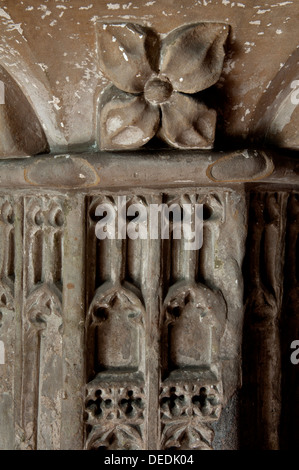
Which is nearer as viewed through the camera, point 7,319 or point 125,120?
point 125,120

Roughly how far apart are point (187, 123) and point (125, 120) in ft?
0.40

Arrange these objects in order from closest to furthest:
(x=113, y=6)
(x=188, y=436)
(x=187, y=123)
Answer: (x=113, y=6) < (x=187, y=123) < (x=188, y=436)

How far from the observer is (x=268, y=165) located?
876 mm

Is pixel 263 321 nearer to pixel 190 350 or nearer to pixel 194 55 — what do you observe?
pixel 190 350

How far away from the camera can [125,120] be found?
0.83m

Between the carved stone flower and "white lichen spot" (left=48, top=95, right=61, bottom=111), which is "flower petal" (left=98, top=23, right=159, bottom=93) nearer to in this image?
the carved stone flower

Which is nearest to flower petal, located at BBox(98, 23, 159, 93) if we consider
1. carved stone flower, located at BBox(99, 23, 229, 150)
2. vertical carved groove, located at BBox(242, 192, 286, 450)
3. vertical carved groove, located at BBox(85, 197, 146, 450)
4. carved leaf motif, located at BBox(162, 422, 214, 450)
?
carved stone flower, located at BBox(99, 23, 229, 150)

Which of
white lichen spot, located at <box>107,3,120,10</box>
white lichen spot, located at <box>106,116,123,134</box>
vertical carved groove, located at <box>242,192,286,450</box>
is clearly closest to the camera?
white lichen spot, located at <box>107,3,120,10</box>

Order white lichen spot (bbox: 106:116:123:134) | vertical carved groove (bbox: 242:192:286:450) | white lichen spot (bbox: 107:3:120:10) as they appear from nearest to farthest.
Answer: white lichen spot (bbox: 107:3:120:10) < white lichen spot (bbox: 106:116:123:134) < vertical carved groove (bbox: 242:192:286:450)

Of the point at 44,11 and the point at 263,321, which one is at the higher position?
the point at 44,11

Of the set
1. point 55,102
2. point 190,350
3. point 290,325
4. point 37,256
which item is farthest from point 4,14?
point 290,325

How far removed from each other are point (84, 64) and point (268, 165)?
1.38ft

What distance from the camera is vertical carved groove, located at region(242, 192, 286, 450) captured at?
951 mm

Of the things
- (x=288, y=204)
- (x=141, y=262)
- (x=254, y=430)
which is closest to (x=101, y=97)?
(x=141, y=262)
